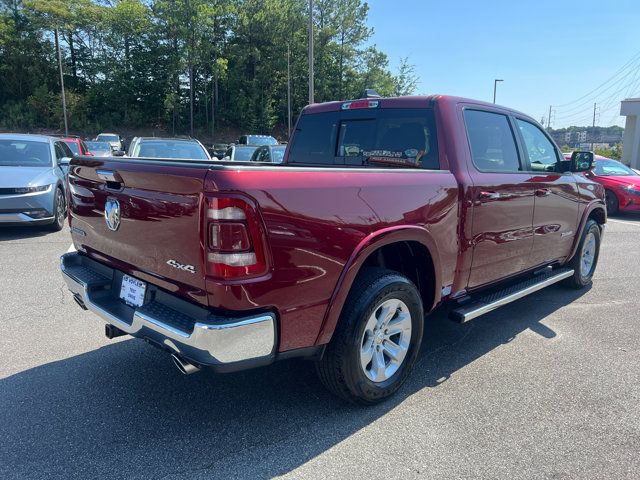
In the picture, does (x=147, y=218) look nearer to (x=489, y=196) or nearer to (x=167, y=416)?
(x=167, y=416)

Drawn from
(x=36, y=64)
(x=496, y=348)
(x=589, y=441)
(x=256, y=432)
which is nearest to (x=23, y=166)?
(x=256, y=432)

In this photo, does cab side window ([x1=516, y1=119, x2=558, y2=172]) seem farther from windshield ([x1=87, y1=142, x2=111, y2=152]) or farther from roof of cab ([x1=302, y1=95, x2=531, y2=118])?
windshield ([x1=87, y1=142, x2=111, y2=152])

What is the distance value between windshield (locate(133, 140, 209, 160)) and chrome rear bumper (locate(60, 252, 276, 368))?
7.18m

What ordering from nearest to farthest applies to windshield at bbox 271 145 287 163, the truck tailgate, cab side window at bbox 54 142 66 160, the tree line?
the truck tailgate → cab side window at bbox 54 142 66 160 → windshield at bbox 271 145 287 163 → the tree line

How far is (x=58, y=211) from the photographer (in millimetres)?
8359

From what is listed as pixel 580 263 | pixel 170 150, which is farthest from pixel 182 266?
pixel 170 150

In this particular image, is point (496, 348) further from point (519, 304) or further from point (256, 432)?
point (256, 432)

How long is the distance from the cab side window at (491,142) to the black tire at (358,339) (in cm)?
133

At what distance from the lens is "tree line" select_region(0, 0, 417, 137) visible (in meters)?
45.5

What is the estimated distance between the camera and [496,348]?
159 inches

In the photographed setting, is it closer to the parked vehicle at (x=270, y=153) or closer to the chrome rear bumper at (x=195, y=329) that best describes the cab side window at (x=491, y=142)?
the chrome rear bumper at (x=195, y=329)

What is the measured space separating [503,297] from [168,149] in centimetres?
775

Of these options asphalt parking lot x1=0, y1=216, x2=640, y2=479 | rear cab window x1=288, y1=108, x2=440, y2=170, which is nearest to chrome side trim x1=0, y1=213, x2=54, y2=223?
asphalt parking lot x1=0, y1=216, x2=640, y2=479

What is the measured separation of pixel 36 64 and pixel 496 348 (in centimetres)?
5745
